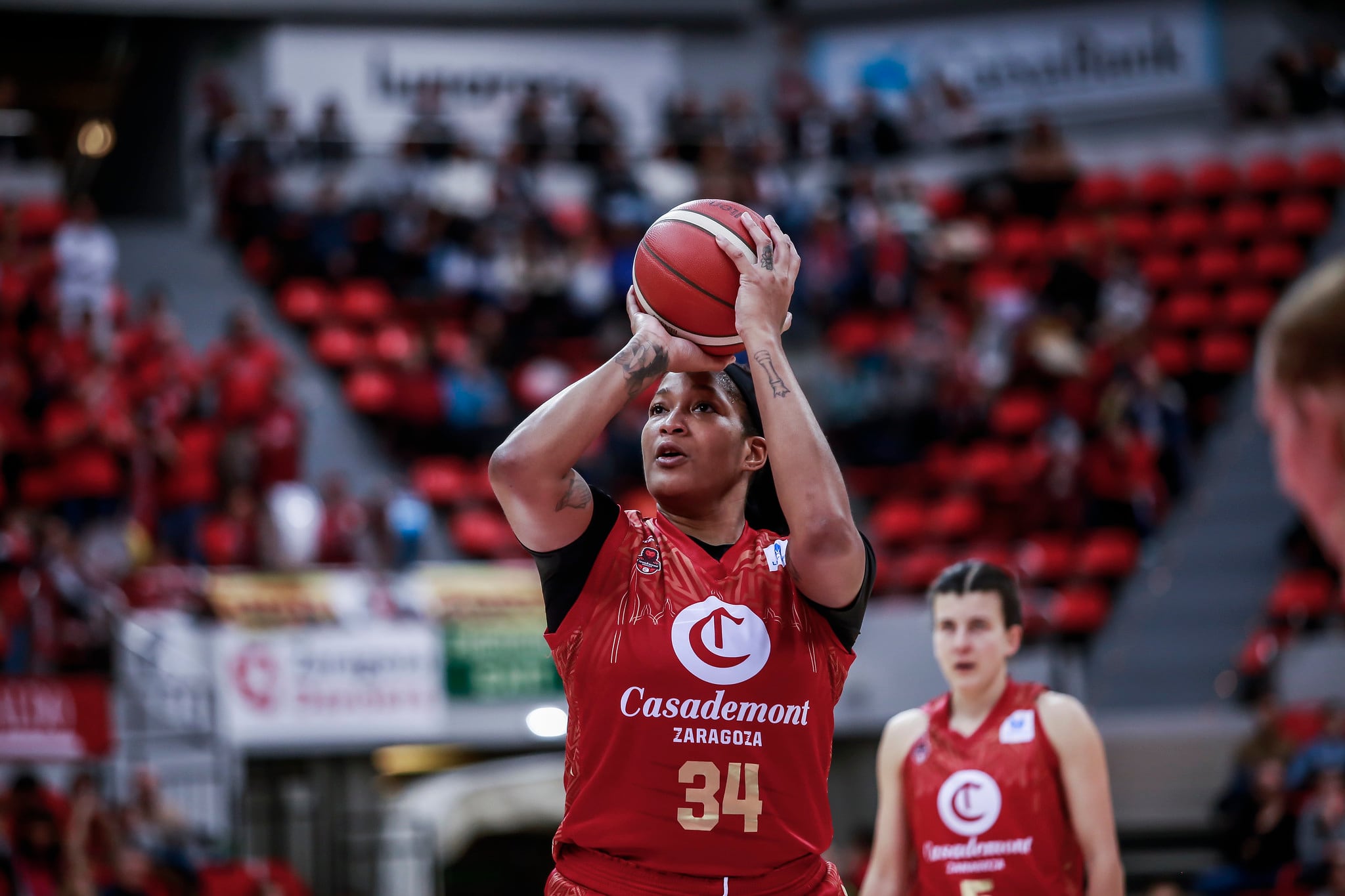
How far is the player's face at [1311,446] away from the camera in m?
1.73

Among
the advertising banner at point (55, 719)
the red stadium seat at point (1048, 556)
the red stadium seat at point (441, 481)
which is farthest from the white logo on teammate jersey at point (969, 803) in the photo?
the red stadium seat at point (441, 481)

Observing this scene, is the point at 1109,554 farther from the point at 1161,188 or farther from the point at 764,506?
the point at 764,506

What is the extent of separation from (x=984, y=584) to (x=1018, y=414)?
10.6 m

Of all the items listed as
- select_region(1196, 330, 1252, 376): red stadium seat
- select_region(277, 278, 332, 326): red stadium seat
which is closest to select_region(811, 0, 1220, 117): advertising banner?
select_region(1196, 330, 1252, 376): red stadium seat

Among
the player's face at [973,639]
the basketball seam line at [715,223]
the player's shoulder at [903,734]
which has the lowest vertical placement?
the player's shoulder at [903,734]

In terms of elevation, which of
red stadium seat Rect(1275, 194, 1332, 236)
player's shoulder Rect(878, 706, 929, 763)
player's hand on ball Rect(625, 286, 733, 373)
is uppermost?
red stadium seat Rect(1275, 194, 1332, 236)

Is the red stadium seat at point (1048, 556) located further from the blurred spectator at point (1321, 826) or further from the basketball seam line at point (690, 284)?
the basketball seam line at point (690, 284)

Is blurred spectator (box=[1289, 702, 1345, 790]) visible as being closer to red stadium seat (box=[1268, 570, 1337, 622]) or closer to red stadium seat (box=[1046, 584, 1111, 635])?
red stadium seat (box=[1268, 570, 1337, 622])

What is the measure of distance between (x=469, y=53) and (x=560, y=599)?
61.9 feet

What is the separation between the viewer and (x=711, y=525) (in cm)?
377

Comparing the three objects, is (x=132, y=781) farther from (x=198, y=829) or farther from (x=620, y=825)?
(x=620, y=825)

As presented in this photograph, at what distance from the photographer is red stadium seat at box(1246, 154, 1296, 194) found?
17.6 meters

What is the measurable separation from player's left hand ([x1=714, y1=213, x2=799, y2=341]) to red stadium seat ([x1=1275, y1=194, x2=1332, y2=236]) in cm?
1493

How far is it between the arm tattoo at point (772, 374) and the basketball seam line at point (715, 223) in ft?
0.95
